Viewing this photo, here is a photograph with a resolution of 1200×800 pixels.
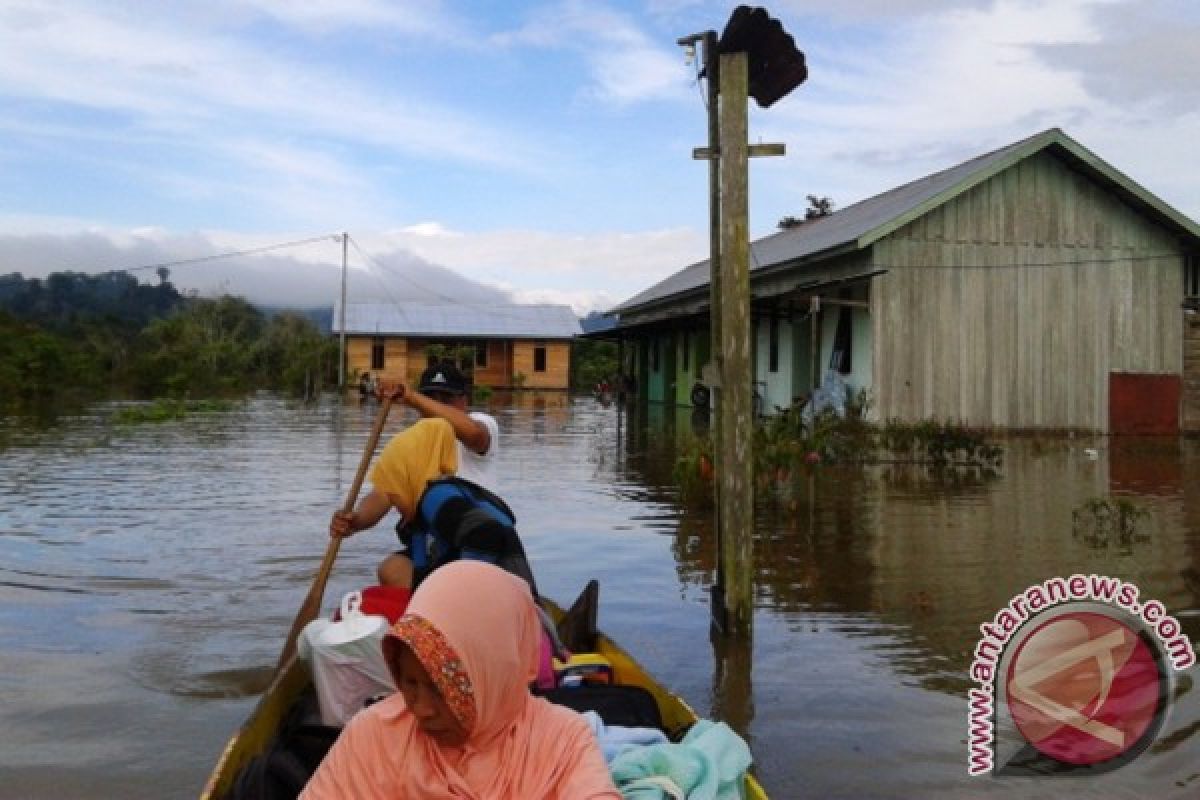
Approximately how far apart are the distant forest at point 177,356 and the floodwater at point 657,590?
19457 mm

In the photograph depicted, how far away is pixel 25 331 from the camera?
36656mm

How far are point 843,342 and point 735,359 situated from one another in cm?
1550

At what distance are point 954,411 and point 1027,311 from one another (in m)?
2.32

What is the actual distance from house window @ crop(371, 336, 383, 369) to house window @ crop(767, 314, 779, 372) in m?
26.2

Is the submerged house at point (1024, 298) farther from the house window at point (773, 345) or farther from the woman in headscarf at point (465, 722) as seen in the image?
the woman in headscarf at point (465, 722)

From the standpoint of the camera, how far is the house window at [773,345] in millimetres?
24781

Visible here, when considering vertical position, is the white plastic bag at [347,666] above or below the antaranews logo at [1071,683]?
above

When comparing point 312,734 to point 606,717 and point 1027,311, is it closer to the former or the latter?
point 606,717

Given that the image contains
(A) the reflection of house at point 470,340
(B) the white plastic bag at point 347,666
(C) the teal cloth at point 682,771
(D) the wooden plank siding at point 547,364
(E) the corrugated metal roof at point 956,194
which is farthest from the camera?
(D) the wooden plank siding at point 547,364

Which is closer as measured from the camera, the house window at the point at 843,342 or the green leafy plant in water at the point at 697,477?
the green leafy plant in water at the point at 697,477

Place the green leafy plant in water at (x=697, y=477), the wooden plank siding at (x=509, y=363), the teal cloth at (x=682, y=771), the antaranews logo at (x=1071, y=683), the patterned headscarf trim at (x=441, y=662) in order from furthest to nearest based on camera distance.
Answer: the wooden plank siding at (x=509, y=363), the green leafy plant in water at (x=697, y=477), the antaranews logo at (x=1071, y=683), the teal cloth at (x=682, y=771), the patterned headscarf trim at (x=441, y=662)

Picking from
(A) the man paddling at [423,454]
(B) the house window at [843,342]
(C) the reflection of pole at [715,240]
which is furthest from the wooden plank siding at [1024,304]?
(A) the man paddling at [423,454]

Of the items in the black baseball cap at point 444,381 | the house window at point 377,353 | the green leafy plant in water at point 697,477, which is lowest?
the green leafy plant in water at point 697,477

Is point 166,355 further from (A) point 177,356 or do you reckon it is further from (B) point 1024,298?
(B) point 1024,298
